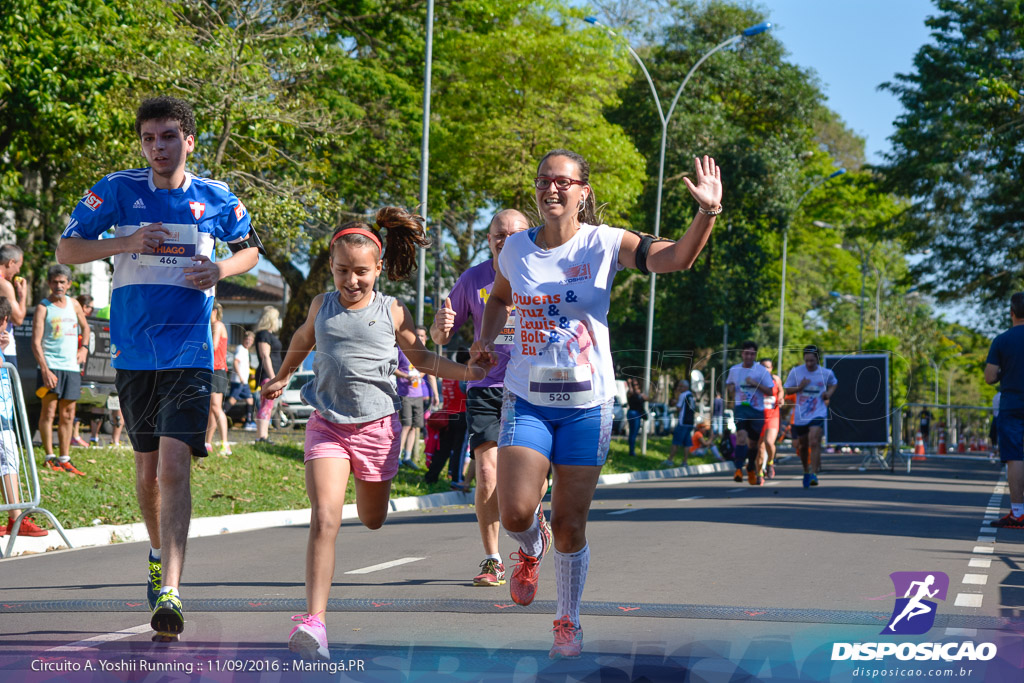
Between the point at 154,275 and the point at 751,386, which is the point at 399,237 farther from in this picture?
the point at 751,386

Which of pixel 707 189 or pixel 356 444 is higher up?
pixel 707 189

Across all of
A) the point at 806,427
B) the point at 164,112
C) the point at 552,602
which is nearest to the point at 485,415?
the point at 552,602

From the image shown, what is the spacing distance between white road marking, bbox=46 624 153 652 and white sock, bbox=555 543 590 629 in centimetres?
195

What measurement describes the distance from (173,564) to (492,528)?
2659mm

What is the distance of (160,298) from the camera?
5391 mm

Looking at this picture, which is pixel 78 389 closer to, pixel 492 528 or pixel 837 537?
pixel 492 528

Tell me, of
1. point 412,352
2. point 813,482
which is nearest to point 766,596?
point 412,352

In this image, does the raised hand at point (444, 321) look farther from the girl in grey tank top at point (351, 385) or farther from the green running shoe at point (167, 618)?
the green running shoe at point (167, 618)

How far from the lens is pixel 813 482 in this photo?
1789 cm

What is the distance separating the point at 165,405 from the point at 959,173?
3099 cm

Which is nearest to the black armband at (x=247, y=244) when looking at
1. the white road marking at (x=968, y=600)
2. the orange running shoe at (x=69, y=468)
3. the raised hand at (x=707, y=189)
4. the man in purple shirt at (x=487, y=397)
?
the man in purple shirt at (x=487, y=397)

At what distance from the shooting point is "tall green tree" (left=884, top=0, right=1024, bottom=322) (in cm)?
3162

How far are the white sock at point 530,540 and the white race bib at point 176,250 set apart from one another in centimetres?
186

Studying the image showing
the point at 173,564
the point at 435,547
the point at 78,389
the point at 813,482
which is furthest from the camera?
the point at 813,482
